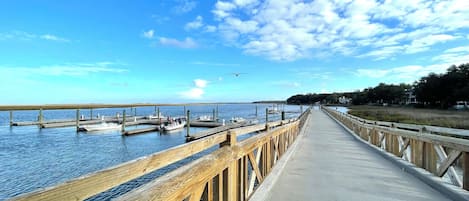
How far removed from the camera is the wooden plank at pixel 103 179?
1313 mm

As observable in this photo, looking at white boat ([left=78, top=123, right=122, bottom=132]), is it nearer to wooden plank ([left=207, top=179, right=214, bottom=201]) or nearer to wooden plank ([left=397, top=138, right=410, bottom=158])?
wooden plank ([left=397, top=138, right=410, bottom=158])

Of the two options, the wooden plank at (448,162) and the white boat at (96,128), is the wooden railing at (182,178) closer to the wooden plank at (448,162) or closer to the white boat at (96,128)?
the wooden plank at (448,162)

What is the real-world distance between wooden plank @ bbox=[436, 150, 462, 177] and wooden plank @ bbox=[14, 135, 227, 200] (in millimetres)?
5125

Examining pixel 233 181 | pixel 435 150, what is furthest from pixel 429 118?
pixel 233 181

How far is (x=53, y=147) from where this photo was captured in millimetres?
25031

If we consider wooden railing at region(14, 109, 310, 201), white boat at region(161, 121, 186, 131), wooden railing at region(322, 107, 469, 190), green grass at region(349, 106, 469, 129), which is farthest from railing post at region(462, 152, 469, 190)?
white boat at region(161, 121, 186, 131)

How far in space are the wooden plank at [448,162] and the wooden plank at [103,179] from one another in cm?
513

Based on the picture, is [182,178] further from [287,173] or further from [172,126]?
Result: [172,126]

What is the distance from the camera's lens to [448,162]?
560 cm

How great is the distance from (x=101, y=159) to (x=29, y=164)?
13.1 feet

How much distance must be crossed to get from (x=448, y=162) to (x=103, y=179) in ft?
20.1

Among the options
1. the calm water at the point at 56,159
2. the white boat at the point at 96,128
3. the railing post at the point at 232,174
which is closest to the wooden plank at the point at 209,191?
the railing post at the point at 232,174

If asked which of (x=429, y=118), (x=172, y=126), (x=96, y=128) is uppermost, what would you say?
(x=429, y=118)

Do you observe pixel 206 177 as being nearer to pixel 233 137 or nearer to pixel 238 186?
pixel 233 137
